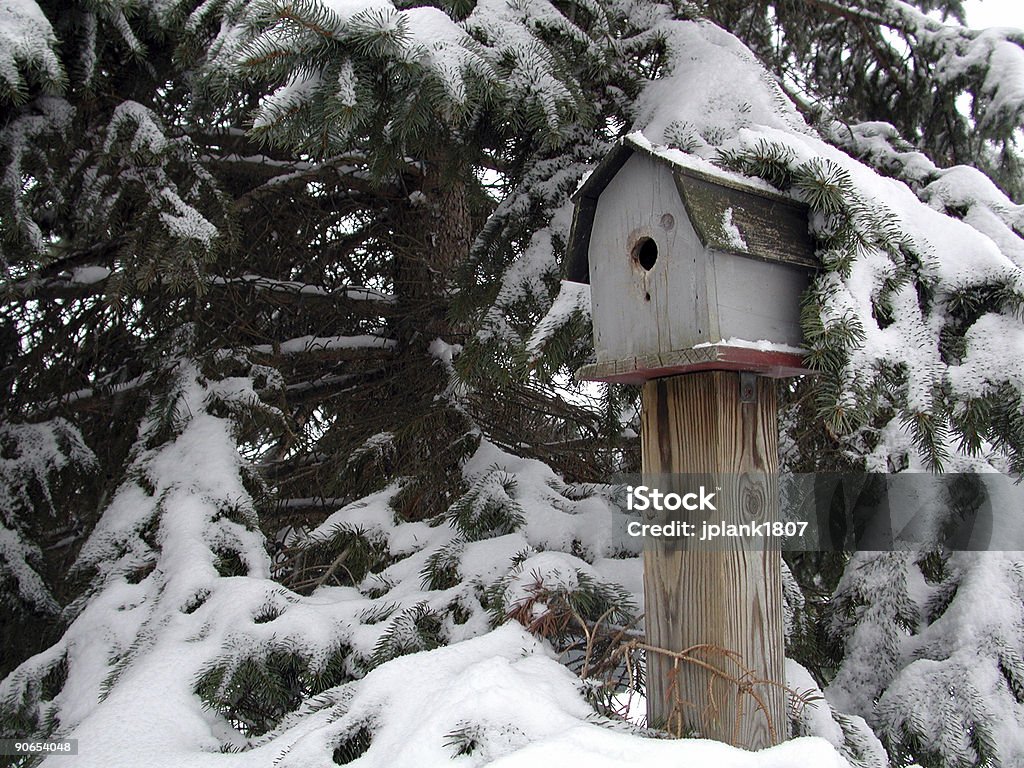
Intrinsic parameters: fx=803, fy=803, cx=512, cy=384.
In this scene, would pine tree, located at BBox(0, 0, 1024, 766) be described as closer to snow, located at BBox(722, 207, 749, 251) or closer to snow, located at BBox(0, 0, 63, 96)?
snow, located at BBox(0, 0, 63, 96)

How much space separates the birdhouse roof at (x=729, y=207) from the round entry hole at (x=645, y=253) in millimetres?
161

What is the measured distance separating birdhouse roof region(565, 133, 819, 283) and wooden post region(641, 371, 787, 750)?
274mm

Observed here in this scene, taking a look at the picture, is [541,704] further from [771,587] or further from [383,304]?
[383,304]

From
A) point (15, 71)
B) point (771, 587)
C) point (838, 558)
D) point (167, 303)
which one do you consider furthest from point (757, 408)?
point (167, 303)

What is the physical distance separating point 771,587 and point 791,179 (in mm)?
871

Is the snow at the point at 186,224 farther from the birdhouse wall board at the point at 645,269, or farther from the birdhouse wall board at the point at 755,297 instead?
the birdhouse wall board at the point at 755,297

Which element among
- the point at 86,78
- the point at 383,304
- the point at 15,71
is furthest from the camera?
the point at 383,304

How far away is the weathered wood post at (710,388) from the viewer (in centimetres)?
161

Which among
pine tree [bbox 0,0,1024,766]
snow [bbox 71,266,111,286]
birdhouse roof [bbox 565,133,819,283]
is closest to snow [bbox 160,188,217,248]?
pine tree [bbox 0,0,1024,766]

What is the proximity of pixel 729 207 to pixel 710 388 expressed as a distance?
376mm

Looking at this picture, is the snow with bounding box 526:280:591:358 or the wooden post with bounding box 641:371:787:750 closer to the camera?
the wooden post with bounding box 641:371:787:750

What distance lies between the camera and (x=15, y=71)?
2139 mm

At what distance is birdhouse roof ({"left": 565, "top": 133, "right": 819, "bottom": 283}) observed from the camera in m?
1.60

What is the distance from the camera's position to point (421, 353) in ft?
12.2
